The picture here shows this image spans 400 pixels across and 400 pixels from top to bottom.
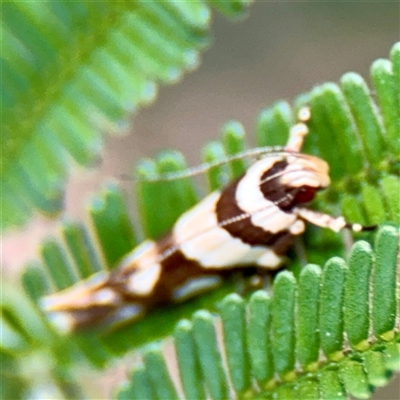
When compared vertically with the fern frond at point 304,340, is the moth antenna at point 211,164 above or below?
above

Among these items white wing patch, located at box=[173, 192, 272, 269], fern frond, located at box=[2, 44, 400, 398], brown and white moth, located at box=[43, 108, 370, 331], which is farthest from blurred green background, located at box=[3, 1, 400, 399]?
white wing patch, located at box=[173, 192, 272, 269]

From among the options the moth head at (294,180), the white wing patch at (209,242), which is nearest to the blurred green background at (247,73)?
the white wing patch at (209,242)

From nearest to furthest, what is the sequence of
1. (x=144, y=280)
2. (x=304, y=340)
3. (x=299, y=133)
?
(x=304, y=340), (x=299, y=133), (x=144, y=280)

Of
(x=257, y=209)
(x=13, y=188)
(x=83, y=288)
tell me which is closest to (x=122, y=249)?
(x=83, y=288)

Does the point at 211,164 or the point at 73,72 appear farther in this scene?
the point at 73,72

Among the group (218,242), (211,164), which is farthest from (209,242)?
(211,164)

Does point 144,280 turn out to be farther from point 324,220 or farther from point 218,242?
point 324,220

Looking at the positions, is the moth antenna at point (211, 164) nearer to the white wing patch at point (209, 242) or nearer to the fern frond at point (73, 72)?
the white wing patch at point (209, 242)
